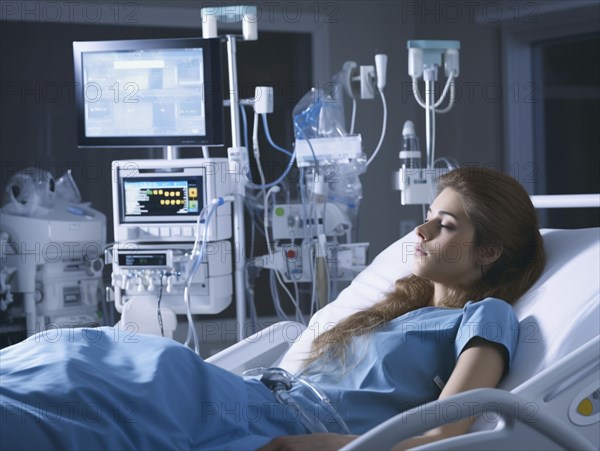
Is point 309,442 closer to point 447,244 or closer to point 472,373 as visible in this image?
point 472,373

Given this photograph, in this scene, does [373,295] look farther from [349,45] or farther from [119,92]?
[349,45]

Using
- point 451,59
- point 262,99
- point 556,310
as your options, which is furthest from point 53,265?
point 556,310

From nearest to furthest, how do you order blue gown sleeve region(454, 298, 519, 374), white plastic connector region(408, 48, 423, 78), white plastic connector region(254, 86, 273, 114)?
blue gown sleeve region(454, 298, 519, 374)
white plastic connector region(254, 86, 273, 114)
white plastic connector region(408, 48, 423, 78)

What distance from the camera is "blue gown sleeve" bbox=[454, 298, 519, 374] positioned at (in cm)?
171

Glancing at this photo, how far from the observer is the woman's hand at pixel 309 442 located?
59.4 inches

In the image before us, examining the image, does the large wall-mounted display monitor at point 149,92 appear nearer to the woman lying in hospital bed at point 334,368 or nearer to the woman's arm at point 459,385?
the woman lying in hospital bed at point 334,368

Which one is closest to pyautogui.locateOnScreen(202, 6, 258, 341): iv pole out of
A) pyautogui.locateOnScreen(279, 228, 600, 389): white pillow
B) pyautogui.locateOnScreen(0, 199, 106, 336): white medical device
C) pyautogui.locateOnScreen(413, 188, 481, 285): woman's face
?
pyautogui.locateOnScreen(0, 199, 106, 336): white medical device

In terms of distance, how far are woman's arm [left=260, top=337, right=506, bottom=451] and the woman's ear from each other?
29 centimetres

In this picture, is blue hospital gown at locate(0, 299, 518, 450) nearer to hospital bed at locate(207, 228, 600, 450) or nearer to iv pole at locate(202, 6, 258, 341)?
hospital bed at locate(207, 228, 600, 450)

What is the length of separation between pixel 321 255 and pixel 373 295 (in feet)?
3.99

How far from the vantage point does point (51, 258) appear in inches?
160

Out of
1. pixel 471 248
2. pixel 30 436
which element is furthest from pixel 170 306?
pixel 30 436

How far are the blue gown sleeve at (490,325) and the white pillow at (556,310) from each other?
0.12 ft

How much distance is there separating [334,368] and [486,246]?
0.41 metres
